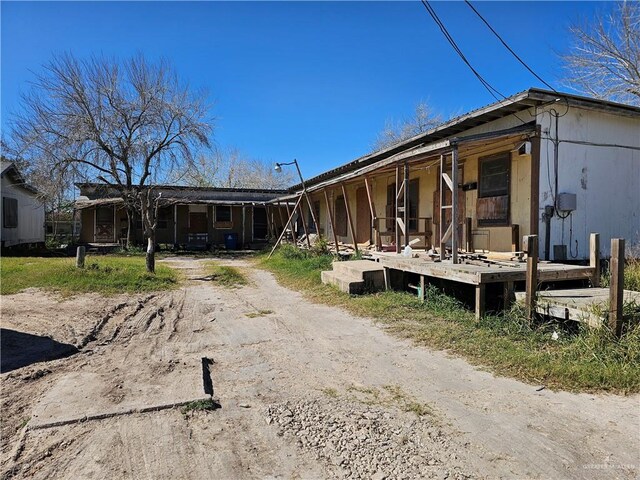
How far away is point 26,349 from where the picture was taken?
487 cm

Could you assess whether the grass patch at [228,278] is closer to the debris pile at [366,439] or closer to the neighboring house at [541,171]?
the neighboring house at [541,171]

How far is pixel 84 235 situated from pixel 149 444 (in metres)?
22.3

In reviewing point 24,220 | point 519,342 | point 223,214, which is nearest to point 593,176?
point 519,342

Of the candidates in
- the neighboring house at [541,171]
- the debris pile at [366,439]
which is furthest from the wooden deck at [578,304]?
the debris pile at [366,439]

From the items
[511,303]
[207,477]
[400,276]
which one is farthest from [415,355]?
[400,276]

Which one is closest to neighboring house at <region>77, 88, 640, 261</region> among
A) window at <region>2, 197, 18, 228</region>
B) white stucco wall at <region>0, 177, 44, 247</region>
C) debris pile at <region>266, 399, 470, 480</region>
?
debris pile at <region>266, 399, 470, 480</region>

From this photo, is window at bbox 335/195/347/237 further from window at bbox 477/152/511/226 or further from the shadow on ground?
the shadow on ground

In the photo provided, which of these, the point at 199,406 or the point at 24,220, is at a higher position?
the point at 24,220

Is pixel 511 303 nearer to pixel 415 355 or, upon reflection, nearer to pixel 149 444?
pixel 415 355

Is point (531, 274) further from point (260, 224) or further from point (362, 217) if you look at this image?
point (260, 224)

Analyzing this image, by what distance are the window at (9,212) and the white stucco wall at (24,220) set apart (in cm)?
17

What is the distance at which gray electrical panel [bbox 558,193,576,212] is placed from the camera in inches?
294

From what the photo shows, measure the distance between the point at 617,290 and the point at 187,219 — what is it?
21.3 meters

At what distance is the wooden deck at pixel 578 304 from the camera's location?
167 inches
